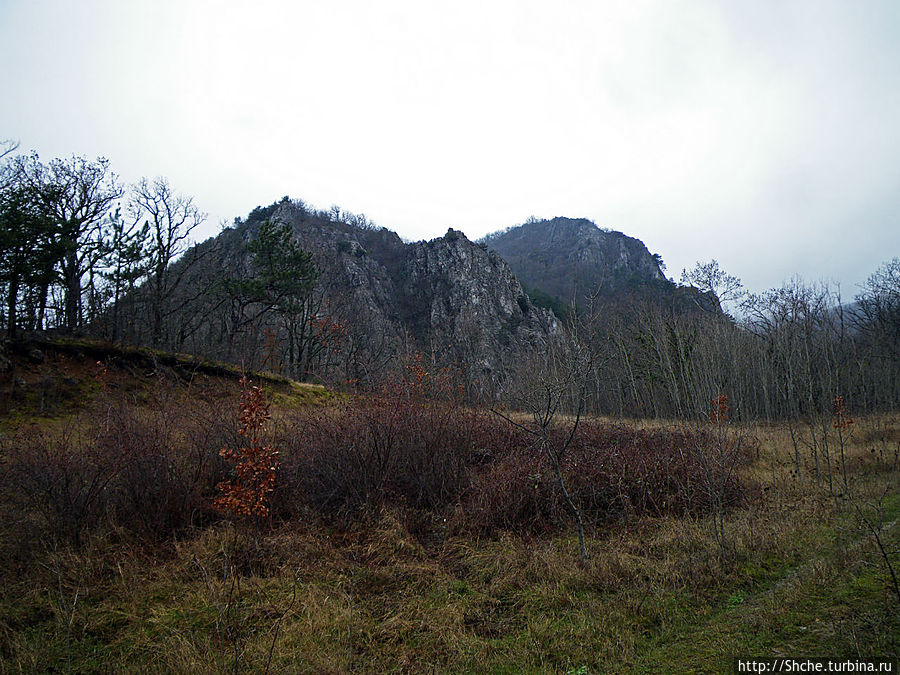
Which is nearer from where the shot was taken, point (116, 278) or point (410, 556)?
point (410, 556)

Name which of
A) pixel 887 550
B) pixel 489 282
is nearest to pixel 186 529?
pixel 887 550

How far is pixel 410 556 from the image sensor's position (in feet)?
19.2

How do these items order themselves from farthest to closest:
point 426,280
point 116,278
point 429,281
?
point 426,280 → point 429,281 → point 116,278

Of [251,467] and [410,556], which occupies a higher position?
[251,467]

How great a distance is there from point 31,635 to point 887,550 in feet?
29.6

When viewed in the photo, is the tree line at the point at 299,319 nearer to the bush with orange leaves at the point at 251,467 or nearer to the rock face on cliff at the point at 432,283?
the bush with orange leaves at the point at 251,467

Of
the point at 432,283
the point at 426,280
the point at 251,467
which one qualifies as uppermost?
the point at 426,280

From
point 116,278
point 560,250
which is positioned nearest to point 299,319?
point 116,278

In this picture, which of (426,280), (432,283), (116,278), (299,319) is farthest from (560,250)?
(116,278)

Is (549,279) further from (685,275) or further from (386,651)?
(386,651)

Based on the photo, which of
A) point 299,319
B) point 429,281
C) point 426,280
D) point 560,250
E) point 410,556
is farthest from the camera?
point 560,250

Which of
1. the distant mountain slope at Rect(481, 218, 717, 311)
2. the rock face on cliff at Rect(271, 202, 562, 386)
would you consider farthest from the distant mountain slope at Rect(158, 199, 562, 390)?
the distant mountain slope at Rect(481, 218, 717, 311)

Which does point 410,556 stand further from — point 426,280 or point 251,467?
point 426,280

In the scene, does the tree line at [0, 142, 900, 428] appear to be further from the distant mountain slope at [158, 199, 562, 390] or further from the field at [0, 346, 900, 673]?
the distant mountain slope at [158, 199, 562, 390]
